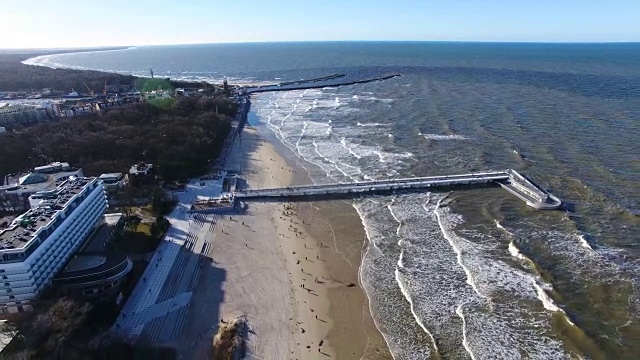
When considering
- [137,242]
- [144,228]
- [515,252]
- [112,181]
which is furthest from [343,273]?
[112,181]

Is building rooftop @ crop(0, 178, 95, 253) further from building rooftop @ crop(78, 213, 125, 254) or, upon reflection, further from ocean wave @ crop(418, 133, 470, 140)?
ocean wave @ crop(418, 133, 470, 140)

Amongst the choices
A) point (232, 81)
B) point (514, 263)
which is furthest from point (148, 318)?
point (232, 81)

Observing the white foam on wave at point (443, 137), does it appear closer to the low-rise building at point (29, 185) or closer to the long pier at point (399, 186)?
the long pier at point (399, 186)

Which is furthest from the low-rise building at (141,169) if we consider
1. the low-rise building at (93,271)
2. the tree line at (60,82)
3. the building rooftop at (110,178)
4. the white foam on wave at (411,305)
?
the tree line at (60,82)

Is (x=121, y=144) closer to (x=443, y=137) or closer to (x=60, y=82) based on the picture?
(x=443, y=137)

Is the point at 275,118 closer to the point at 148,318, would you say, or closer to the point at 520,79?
the point at 148,318
